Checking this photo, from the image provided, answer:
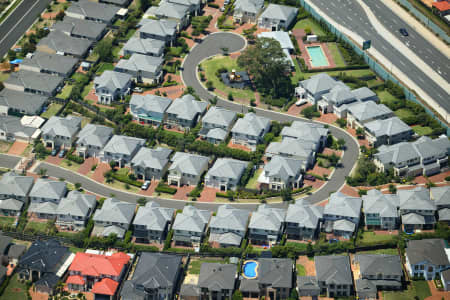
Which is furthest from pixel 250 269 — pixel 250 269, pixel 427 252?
pixel 427 252

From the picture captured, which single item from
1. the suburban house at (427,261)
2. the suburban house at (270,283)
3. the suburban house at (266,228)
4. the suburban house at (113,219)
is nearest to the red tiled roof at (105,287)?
the suburban house at (113,219)

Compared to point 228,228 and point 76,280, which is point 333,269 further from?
point 76,280

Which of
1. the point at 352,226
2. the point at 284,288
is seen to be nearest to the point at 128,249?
the point at 284,288

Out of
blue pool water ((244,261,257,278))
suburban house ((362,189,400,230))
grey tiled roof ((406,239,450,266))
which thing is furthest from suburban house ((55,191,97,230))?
grey tiled roof ((406,239,450,266))

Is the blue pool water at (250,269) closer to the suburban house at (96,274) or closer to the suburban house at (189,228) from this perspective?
the suburban house at (189,228)

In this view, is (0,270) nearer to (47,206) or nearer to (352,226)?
(47,206)

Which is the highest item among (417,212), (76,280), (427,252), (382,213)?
(417,212)
